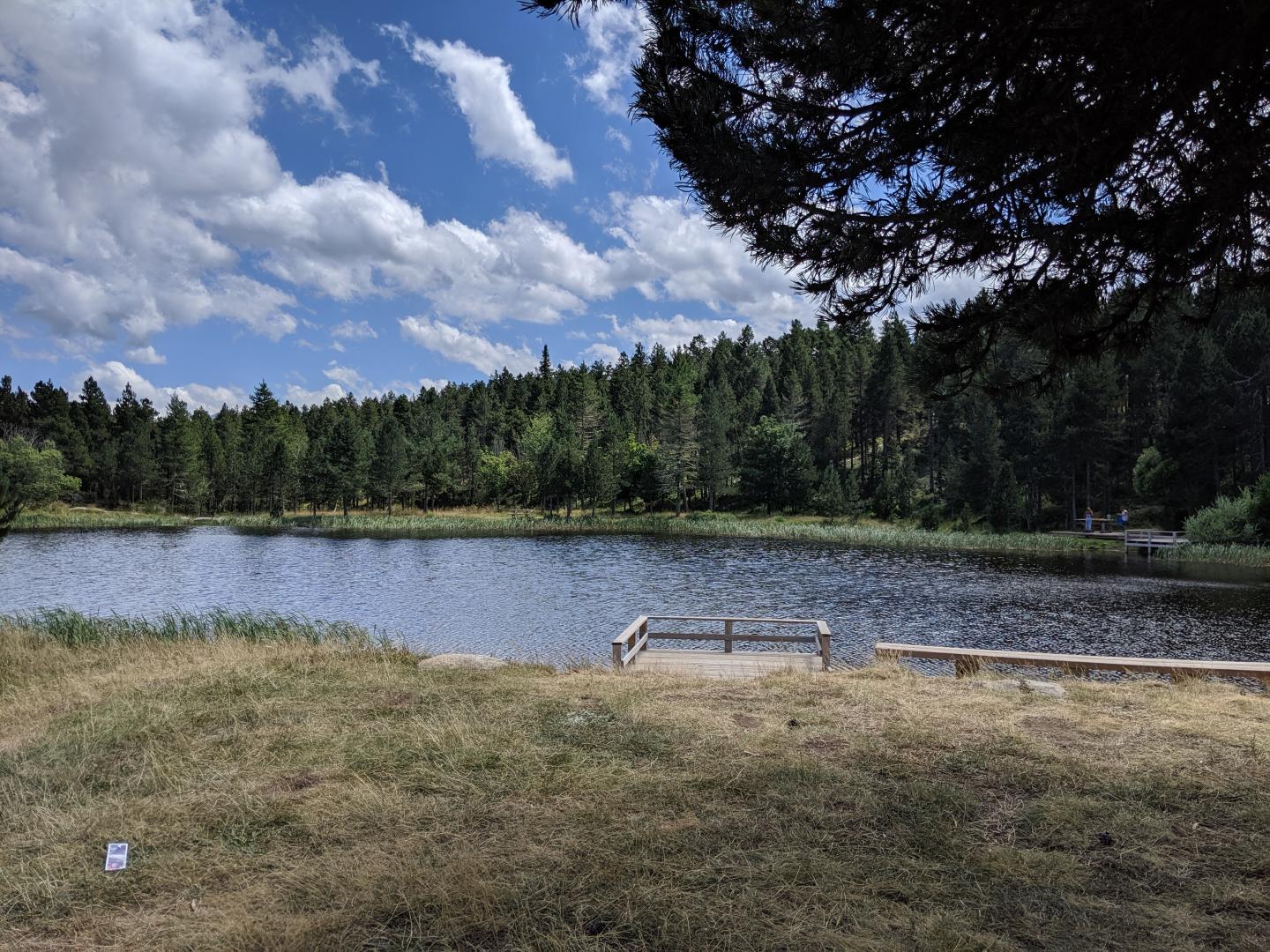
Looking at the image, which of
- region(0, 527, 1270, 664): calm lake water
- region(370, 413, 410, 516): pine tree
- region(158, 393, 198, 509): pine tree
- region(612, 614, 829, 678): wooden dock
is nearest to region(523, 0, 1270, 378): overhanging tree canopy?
region(612, 614, 829, 678): wooden dock

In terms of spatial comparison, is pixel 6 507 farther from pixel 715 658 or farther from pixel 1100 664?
pixel 1100 664

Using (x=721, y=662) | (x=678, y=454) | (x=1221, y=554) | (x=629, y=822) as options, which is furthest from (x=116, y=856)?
(x=678, y=454)

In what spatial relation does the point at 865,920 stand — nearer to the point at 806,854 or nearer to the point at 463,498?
the point at 806,854

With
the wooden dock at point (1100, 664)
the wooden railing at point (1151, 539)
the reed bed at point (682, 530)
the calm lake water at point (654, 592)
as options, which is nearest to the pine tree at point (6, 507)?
the calm lake water at point (654, 592)

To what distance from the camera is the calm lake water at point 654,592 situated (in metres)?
18.2

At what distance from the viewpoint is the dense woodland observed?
48188 mm

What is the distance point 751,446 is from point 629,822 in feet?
236

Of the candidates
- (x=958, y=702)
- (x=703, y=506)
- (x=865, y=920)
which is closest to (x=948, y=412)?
(x=703, y=506)

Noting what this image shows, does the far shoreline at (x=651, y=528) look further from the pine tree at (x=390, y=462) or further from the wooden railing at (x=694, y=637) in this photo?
the wooden railing at (x=694, y=637)

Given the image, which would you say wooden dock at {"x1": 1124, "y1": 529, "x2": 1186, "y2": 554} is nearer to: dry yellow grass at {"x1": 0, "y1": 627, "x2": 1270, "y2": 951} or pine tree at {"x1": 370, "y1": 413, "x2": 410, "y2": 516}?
dry yellow grass at {"x1": 0, "y1": 627, "x2": 1270, "y2": 951}

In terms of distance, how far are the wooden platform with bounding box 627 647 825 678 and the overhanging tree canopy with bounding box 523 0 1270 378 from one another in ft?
24.0

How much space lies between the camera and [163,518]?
225 ft

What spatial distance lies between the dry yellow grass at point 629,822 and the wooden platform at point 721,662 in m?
3.76

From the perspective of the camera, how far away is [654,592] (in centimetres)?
2495
